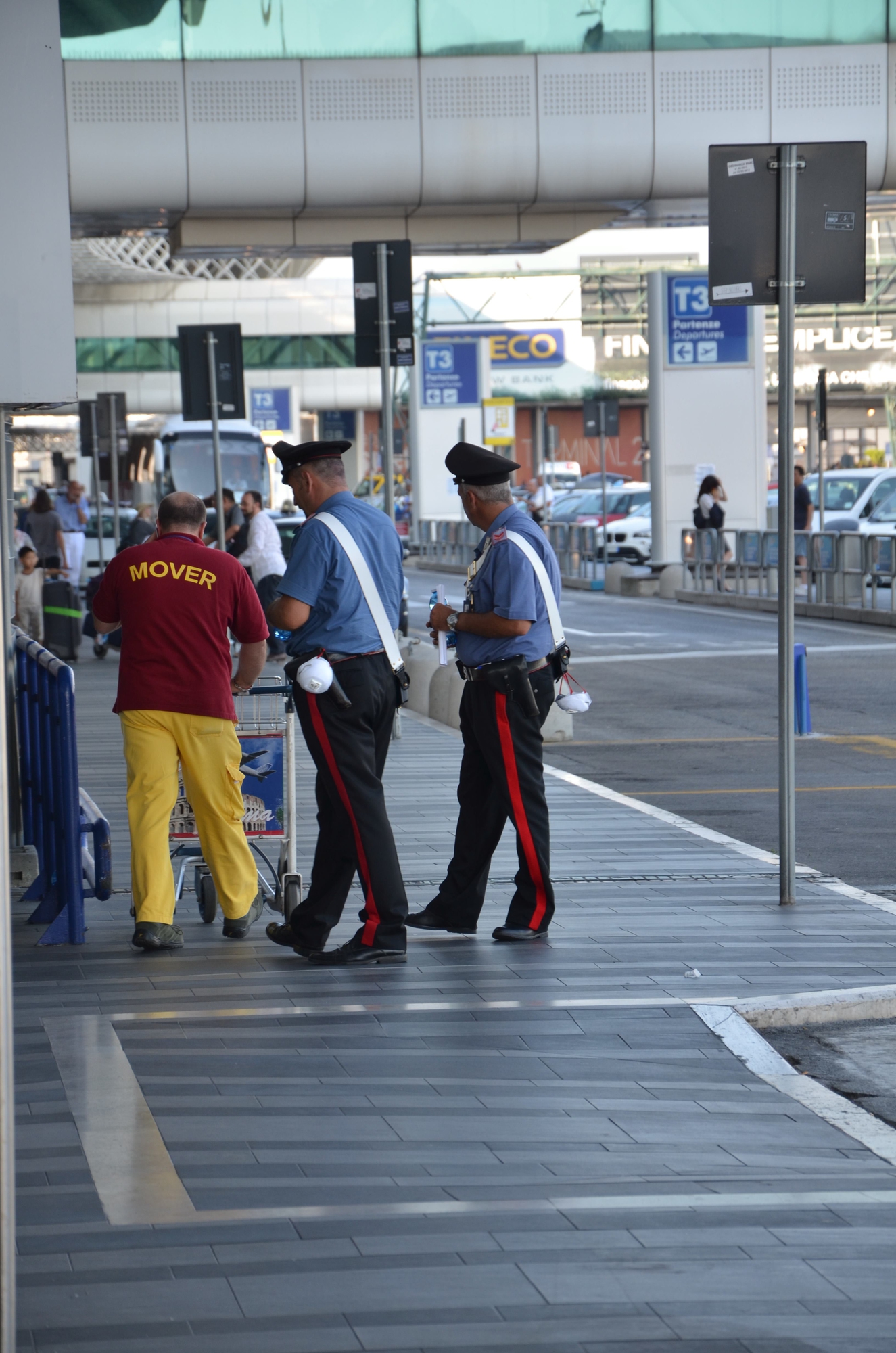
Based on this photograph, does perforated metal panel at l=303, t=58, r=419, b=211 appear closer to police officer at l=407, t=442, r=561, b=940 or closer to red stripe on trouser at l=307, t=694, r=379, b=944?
police officer at l=407, t=442, r=561, b=940

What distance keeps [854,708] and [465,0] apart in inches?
Result: 389

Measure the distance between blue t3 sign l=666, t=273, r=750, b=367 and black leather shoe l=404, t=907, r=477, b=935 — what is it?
24.4 m

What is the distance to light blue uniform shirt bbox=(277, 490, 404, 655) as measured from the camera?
6852 mm

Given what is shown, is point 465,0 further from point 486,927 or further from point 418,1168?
point 418,1168

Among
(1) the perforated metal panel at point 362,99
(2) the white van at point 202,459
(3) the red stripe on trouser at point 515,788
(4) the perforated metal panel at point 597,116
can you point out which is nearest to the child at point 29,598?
(1) the perforated metal panel at point 362,99

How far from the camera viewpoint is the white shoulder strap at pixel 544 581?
725cm

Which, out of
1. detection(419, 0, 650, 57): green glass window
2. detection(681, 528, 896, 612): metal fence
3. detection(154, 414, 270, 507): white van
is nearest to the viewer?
detection(419, 0, 650, 57): green glass window

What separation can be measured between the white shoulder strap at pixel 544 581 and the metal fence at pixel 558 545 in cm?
2323

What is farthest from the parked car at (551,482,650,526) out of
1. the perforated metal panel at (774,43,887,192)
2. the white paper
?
the white paper

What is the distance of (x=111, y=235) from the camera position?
78.6ft

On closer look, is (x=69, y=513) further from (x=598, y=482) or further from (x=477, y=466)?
(x=598, y=482)

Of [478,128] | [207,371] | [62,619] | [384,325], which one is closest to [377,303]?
[384,325]

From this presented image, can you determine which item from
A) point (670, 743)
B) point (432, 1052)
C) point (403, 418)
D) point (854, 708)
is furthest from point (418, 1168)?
point (403, 418)

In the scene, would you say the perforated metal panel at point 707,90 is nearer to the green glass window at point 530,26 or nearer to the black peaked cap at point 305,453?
the green glass window at point 530,26
